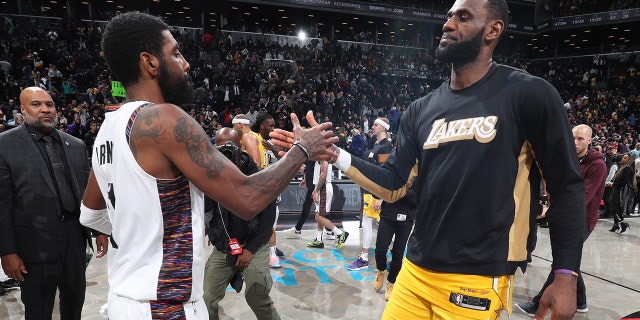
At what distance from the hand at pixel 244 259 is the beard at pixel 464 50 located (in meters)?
2.13

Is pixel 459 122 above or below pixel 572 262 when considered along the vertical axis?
above

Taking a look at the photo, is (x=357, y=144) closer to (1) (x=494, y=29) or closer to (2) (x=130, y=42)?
(1) (x=494, y=29)

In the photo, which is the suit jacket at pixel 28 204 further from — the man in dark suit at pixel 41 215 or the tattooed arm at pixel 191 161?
the tattooed arm at pixel 191 161

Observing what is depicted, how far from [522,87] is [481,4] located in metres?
0.47

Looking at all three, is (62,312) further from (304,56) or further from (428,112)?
(304,56)

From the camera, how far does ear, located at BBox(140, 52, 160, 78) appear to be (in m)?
1.64

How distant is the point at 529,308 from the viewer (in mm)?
4582

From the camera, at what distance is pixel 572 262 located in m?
1.72

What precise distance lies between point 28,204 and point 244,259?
1653mm

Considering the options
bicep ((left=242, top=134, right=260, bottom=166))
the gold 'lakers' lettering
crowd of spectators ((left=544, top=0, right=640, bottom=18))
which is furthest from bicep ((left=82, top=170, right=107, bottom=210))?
crowd of spectators ((left=544, top=0, right=640, bottom=18))

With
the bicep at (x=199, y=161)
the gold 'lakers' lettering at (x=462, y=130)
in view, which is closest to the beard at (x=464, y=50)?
the gold 'lakers' lettering at (x=462, y=130)

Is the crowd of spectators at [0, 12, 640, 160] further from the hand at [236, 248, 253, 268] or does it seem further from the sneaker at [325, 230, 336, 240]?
the hand at [236, 248, 253, 268]

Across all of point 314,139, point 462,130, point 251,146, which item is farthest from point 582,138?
point 314,139

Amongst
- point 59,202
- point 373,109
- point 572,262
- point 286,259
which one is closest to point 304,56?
point 373,109
